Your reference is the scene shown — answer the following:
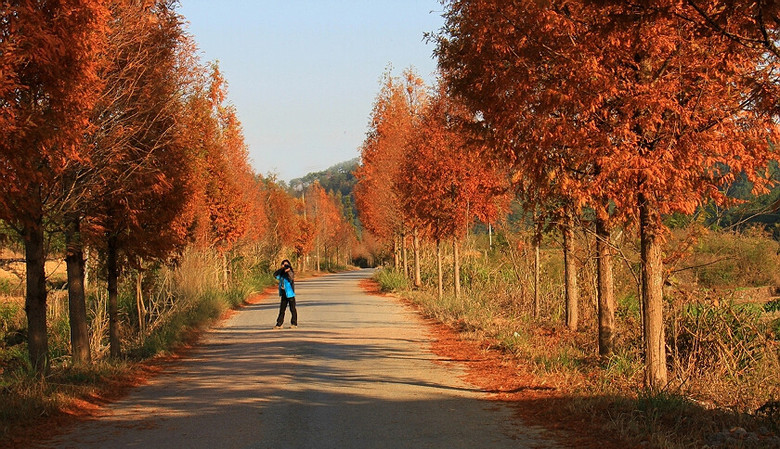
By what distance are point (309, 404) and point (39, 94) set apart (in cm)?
482

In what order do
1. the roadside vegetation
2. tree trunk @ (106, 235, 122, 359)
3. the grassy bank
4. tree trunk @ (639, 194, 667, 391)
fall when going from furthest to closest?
1. tree trunk @ (106, 235, 122, 359)
2. the grassy bank
3. tree trunk @ (639, 194, 667, 391)
4. the roadside vegetation

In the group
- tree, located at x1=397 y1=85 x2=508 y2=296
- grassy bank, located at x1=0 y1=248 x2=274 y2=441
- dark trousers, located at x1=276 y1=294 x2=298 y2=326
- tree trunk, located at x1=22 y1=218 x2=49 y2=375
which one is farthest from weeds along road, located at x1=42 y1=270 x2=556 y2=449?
tree, located at x1=397 y1=85 x2=508 y2=296

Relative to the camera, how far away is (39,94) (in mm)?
8445

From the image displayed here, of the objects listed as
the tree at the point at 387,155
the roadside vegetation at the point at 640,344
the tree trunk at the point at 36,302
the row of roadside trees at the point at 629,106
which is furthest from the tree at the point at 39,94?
the tree at the point at 387,155

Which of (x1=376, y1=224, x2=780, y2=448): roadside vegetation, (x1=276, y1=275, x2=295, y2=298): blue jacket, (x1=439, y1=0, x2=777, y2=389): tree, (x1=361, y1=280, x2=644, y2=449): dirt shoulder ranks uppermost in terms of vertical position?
(x1=439, y1=0, x2=777, y2=389): tree

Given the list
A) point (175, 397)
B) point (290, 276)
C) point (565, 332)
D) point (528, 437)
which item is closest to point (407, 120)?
point (290, 276)

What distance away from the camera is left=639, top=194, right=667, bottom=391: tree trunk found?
8.48 meters

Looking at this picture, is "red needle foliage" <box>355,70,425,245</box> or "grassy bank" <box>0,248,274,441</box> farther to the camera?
"red needle foliage" <box>355,70,425,245</box>

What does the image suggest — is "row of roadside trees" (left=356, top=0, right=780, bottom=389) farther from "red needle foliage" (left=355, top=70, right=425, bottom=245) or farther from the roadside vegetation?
"red needle foliage" (left=355, top=70, right=425, bottom=245)

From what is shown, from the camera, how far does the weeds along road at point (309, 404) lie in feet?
23.8

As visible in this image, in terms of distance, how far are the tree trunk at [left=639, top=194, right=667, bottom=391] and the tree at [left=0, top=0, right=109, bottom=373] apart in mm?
6617

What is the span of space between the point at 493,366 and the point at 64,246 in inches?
305

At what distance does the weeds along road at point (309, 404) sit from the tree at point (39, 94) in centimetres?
226

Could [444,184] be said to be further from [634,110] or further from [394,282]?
[394,282]
